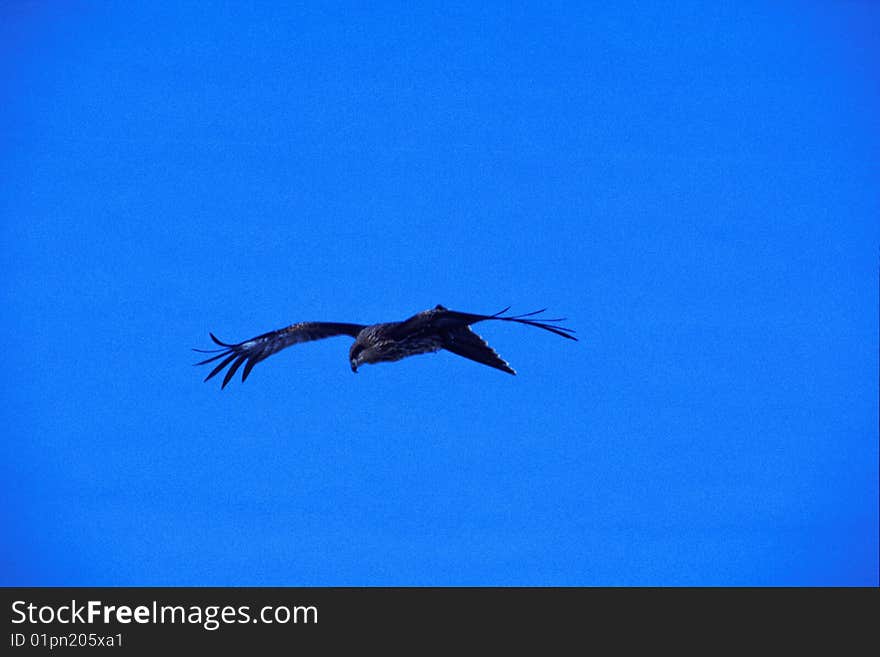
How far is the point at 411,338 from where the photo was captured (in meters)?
26.2

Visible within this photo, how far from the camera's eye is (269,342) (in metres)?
30.4

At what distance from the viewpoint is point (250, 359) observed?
98.4ft

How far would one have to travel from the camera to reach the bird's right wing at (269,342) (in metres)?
29.8

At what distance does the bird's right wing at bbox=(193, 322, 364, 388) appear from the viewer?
29.8 metres
